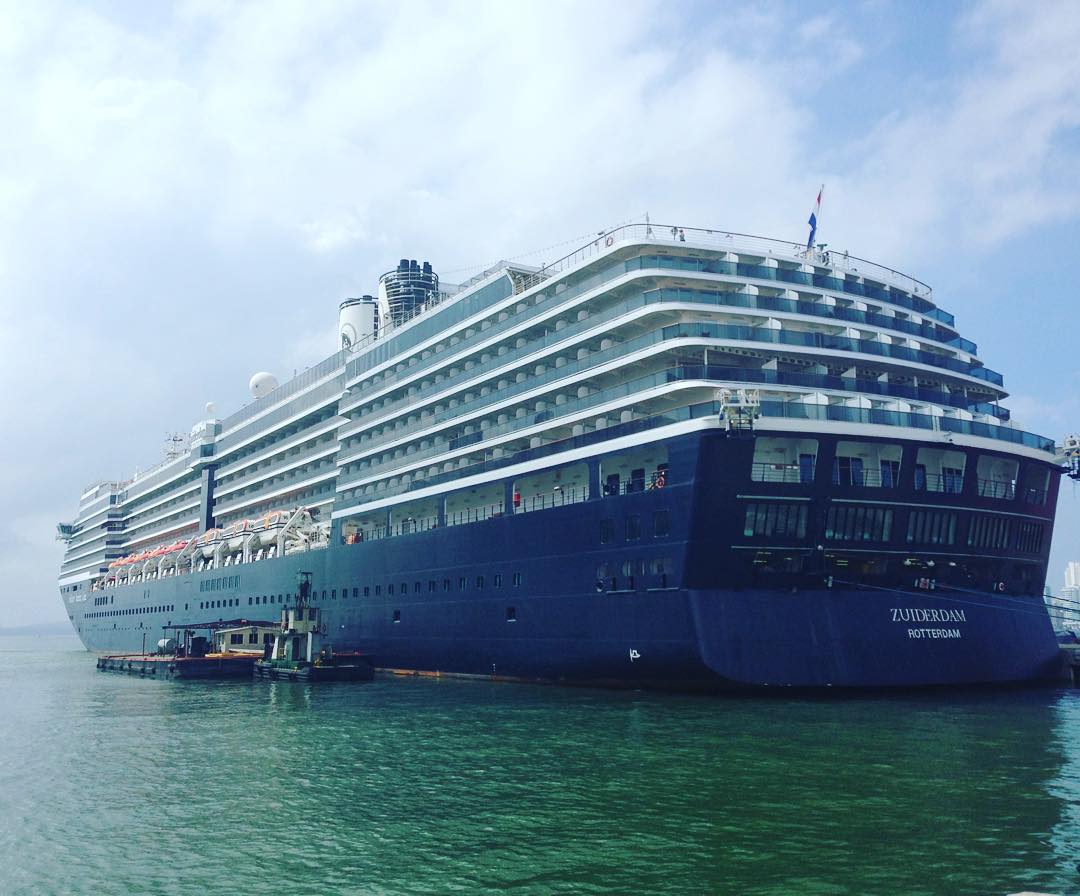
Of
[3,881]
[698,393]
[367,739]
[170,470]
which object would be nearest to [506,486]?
[698,393]

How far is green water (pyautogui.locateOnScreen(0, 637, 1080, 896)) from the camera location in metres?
14.0

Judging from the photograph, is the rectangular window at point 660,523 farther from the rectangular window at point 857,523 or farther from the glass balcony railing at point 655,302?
the glass balcony railing at point 655,302

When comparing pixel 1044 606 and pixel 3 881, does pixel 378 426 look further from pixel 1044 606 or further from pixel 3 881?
pixel 3 881

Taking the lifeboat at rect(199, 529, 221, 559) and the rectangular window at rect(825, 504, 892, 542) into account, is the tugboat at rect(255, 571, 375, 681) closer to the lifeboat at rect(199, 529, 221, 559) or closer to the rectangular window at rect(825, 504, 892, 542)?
the lifeboat at rect(199, 529, 221, 559)

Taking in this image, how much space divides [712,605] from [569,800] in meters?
13.3

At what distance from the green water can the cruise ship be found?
2628 millimetres

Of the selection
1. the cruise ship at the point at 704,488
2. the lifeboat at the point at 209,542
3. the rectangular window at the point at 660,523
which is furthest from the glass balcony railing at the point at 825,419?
the lifeboat at the point at 209,542

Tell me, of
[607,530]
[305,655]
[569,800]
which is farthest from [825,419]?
[305,655]

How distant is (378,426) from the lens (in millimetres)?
54625

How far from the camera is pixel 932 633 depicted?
3203cm

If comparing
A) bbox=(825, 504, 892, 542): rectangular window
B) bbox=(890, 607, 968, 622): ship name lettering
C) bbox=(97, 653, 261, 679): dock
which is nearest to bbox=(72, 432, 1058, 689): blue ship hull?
bbox=(890, 607, 968, 622): ship name lettering

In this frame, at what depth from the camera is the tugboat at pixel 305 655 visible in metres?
48.0

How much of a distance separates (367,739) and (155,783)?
6586 mm

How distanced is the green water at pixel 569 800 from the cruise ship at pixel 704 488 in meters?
2.63
